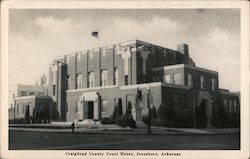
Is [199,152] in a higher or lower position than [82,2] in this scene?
lower

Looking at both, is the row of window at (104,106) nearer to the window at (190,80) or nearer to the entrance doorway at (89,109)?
the entrance doorway at (89,109)

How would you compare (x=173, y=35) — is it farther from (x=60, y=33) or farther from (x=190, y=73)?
(x=190, y=73)

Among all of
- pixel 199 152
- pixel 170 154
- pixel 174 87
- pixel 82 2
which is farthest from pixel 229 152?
pixel 174 87

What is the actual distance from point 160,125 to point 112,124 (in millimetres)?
1732

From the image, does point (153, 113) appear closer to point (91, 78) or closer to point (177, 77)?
point (177, 77)

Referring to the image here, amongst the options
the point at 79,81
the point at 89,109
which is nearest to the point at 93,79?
the point at 79,81

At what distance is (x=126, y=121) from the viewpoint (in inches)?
592

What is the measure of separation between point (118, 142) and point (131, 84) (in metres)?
7.61

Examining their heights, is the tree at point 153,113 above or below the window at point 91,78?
below

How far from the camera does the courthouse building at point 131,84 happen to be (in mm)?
16344

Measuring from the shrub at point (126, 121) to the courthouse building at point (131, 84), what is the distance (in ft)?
0.80

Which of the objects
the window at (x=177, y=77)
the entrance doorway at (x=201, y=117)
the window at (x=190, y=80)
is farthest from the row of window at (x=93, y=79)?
the entrance doorway at (x=201, y=117)

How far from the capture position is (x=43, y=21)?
11961 mm

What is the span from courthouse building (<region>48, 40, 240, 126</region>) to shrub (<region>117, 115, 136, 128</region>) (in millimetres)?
244
